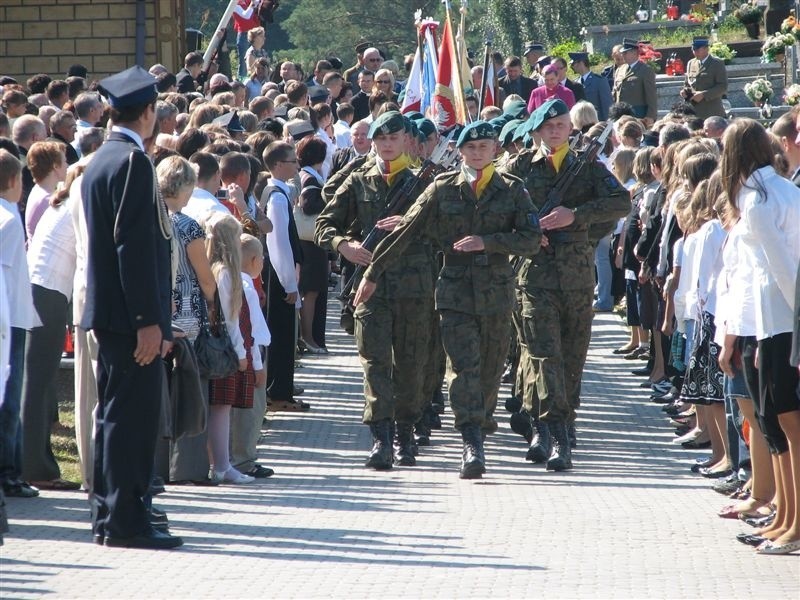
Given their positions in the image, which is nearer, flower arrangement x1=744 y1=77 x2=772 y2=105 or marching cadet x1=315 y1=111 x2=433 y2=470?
marching cadet x1=315 y1=111 x2=433 y2=470

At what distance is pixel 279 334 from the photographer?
12109 mm

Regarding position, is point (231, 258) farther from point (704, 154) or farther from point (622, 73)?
point (622, 73)

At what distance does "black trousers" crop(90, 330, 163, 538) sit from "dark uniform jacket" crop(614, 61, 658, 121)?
14864 mm

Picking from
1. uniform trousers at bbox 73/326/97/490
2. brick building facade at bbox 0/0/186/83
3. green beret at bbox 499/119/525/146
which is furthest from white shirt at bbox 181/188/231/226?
brick building facade at bbox 0/0/186/83

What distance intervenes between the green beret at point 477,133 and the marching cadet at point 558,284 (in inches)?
28.1

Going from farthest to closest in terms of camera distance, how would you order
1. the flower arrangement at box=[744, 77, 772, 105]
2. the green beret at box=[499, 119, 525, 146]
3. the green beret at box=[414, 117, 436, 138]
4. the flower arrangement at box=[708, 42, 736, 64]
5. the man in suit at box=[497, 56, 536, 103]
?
the flower arrangement at box=[708, 42, 736, 64] < the man in suit at box=[497, 56, 536, 103] < the flower arrangement at box=[744, 77, 772, 105] < the green beret at box=[414, 117, 436, 138] < the green beret at box=[499, 119, 525, 146]

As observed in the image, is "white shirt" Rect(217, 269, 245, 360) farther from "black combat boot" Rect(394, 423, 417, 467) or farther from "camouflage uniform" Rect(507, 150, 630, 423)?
"camouflage uniform" Rect(507, 150, 630, 423)

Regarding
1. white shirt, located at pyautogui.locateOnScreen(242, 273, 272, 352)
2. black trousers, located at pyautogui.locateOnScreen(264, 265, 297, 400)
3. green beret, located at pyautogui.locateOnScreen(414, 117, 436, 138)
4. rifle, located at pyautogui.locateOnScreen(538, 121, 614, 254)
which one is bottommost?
black trousers, located at pyautogui.locateOnScreen(264, 265, 297, 400)

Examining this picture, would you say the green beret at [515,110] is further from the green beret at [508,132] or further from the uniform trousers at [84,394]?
the uniform trousers at [84,394]

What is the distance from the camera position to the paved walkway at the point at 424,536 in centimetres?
664

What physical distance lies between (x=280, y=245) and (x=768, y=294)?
5434mm

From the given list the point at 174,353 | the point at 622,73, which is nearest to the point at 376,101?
the point at 622,73

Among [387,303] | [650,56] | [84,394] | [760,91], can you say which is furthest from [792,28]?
[84,394]

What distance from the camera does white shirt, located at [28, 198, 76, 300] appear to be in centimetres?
879
